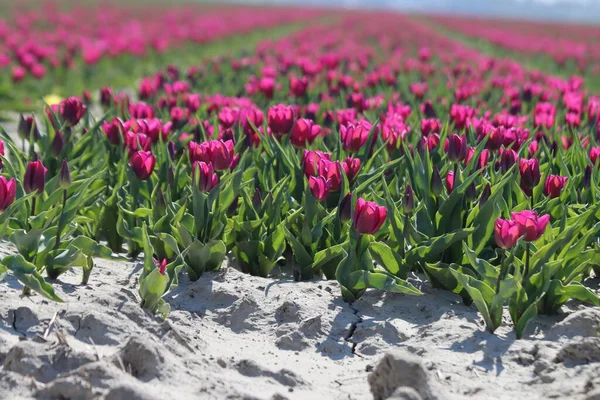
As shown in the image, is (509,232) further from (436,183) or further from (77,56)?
(77,56)

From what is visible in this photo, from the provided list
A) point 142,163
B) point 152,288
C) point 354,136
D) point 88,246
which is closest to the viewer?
point 152,288

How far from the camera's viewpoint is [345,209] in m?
2.74

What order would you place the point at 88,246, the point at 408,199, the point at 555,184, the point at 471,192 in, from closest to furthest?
the point at 408,199, the point at 88,246, the point at 471,192, the point at 555,184

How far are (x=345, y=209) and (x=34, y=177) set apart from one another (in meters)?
1.13

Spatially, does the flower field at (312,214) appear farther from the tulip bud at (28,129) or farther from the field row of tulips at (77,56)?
the field row of tulips at (77,56)

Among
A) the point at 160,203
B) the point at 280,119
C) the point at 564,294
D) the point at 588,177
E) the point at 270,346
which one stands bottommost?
the point at 270,346

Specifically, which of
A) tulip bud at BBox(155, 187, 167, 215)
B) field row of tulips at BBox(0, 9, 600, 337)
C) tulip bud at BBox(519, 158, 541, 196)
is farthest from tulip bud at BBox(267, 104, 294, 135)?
tulip bud at BBox(519, 158, 541, 196)

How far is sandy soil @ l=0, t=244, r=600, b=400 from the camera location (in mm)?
2057

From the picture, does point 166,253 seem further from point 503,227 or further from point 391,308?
point 503,227

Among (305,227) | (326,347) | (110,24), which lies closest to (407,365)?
(326,347)

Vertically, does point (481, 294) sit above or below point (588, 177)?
below

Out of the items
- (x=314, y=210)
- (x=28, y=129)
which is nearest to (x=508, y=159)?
(x=314, y=210)

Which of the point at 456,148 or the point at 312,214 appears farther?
the point at 456,148

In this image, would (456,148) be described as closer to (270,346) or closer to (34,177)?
(270,346)
